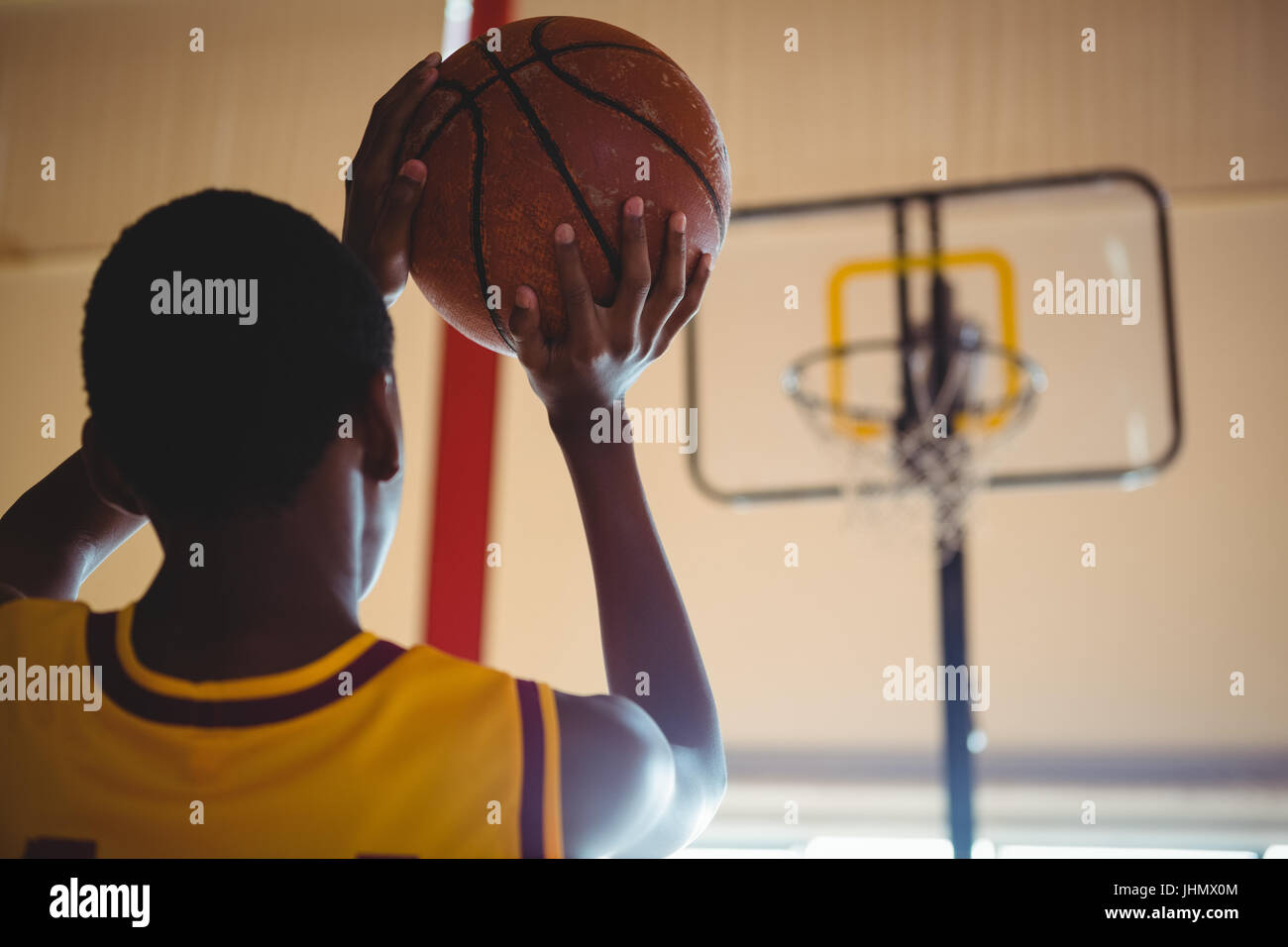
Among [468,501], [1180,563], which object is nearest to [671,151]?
[468,501]

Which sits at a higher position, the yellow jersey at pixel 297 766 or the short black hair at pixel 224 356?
the short black hair at pixel 224 356

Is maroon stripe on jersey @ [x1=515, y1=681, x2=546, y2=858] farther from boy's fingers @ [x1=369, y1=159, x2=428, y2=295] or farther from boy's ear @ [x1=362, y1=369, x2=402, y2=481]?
boy's fingers @ [x1=369, y1=159, x2=428, y2=295]

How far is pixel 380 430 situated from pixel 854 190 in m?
4.05

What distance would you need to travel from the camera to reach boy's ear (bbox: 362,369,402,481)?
0.79 m

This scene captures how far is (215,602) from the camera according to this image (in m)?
0.74

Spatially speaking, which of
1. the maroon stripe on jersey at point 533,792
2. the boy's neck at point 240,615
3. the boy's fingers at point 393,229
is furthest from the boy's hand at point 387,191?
the maroon stripe on jersey at point 533,792

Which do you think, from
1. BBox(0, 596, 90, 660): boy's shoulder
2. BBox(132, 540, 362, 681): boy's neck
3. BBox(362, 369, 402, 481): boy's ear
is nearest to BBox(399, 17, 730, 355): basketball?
BBox(362, 369, 402, 481): boy's ear

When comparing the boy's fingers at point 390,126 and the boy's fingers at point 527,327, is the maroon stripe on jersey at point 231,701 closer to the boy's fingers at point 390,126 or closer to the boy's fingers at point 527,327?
the boy's fingers at point 527,327

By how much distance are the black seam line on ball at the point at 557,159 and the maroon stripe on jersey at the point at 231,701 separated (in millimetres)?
394

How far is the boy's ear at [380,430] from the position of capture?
790 mm

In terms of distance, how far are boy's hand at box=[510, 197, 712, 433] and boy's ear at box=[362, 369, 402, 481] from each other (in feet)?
0.41

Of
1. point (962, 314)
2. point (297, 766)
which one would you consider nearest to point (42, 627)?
point (297, 766)

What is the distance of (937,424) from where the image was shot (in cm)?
340
